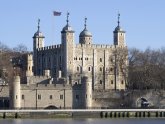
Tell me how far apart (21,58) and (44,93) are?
3958 cm

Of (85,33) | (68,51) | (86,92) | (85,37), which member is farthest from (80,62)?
(86,92)

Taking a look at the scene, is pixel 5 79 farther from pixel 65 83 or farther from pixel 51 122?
pixel 51 122

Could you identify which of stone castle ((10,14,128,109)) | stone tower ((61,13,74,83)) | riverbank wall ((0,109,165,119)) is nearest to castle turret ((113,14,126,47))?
stone castle ((10,14,128,109))

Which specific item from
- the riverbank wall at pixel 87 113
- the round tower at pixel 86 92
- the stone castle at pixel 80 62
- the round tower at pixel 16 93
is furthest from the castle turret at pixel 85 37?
the riverbank wall at pixel 87 113

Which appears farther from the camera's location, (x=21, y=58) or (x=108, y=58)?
(x=21, y=58)

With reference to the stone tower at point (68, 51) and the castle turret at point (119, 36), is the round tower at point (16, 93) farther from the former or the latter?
the castle turret at point (119, 36)

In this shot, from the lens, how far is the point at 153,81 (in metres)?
98.5

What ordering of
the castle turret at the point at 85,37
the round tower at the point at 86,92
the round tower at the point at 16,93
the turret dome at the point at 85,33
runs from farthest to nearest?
the turret dome at the point at 85,33, the castle turret at the point at 85,37, the round tower at the point at 86,92, the round tower at the point at 16,93

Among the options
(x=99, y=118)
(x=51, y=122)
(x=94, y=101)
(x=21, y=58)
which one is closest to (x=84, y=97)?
(x=94, y=101)

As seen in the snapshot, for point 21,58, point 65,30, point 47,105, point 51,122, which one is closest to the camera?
point 51,122

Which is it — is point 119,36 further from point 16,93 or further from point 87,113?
point 87,113

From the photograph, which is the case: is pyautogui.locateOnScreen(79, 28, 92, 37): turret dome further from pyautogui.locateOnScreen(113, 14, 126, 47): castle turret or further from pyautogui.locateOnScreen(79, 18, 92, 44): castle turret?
pyautogui.locateOnScreen(113, 14, 126, 47): castle turret

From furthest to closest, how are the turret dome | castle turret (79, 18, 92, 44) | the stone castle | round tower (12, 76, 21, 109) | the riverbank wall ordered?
the turret dome → castle turret (79, 18, 92, 44) → the stone castle → round tower (12, 76, 21, 109) → the riverbank wall

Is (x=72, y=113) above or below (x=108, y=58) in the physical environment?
below
